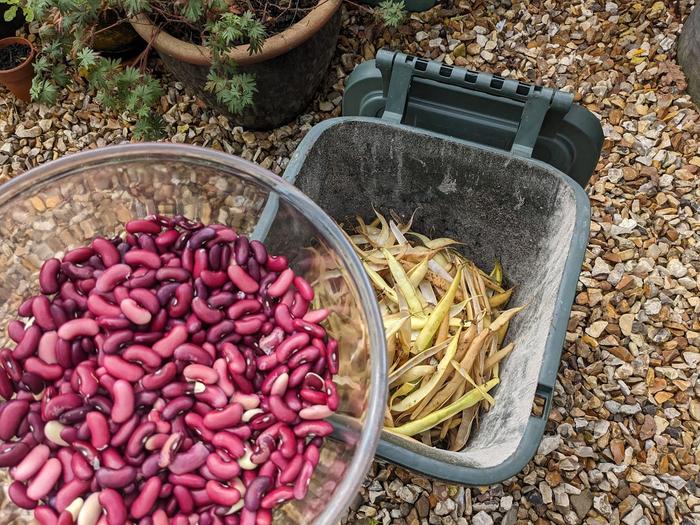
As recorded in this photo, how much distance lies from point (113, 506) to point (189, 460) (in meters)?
0.12

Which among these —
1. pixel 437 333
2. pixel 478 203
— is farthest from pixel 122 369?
pixel 478 203

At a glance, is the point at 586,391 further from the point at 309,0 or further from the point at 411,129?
the point at 309,0

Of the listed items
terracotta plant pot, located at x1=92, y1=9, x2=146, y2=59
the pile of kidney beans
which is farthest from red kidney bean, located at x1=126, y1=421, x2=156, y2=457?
terracotta plant pot, located at x1=92, y1=9, x2=146, y2=59

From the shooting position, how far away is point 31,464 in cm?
97

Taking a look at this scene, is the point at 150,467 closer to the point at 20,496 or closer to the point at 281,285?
the point at 20,496

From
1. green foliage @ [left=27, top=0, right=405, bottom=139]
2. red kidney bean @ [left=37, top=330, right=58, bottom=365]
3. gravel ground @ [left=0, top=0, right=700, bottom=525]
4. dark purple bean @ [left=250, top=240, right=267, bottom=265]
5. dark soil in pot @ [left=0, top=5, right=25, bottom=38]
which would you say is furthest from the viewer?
dark soil in pot @ [left=0, top=5, right=25, bottom=38]

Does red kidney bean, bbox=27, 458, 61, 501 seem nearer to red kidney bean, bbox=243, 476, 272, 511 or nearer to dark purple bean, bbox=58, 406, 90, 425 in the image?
dark purple bean, bbox=58, 406, 90, 425

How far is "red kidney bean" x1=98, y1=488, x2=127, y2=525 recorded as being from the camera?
939 mm

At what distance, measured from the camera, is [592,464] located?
1867 mm

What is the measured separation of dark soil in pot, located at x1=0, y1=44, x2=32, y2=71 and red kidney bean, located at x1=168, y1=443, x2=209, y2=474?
218cm

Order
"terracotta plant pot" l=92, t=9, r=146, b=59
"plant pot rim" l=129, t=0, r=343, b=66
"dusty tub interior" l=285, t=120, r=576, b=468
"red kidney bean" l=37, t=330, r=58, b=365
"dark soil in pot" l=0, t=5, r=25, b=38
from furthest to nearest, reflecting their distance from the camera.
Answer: "dark soil in pot" l=0, t=5, r=25, b=38
"terracotta plant pot" l=92, t=9, r=146, b=59
"plant pot rim" l=129, t=0, r=343, b=66
"dusty tub interior" l=285, t=120, r=576, b=468
"red kidney bean" l=37, t=330, r=58, b=365

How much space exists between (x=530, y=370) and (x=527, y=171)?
0.48 metres

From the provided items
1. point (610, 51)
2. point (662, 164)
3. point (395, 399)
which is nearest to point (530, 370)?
point (395, 399)

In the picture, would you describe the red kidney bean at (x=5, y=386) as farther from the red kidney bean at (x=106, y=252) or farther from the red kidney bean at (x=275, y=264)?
the red kidney bean at (x=275, y=264)
